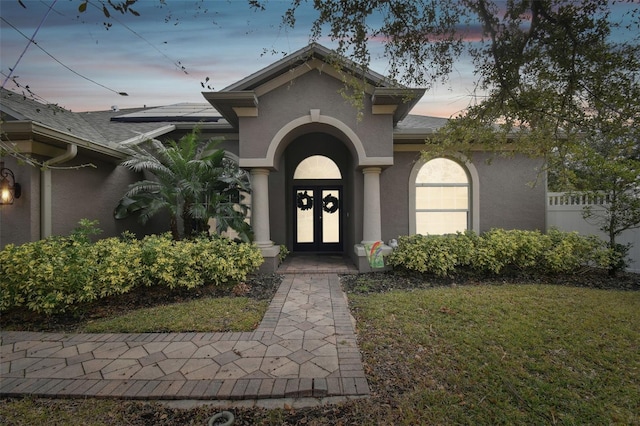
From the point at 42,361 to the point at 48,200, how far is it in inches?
169

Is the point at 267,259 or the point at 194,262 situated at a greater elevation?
the point at 194,262

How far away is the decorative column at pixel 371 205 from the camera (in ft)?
25.0

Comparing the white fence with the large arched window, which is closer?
the white fence

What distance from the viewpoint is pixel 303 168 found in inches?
407

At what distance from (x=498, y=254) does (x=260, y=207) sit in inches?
232

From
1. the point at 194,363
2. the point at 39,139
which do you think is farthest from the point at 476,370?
the point at 39,139

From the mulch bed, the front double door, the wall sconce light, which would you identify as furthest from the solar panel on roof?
the mulch bed

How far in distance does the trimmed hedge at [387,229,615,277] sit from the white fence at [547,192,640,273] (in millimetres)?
880

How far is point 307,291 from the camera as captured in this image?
6.22m

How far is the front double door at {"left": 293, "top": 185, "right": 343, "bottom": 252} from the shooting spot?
10.4 m

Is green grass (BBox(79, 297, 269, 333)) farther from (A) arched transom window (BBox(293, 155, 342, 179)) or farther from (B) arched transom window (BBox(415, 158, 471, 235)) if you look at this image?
(B) arched transom window (BBox(415, 158, 471, 235))

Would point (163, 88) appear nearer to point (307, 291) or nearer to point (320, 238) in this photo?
point (307, 291)

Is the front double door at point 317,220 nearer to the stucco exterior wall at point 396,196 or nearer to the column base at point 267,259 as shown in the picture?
the stucco exterior wall at point 396,196

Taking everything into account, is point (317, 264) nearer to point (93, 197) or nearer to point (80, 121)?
point (93, 197)
